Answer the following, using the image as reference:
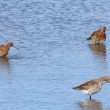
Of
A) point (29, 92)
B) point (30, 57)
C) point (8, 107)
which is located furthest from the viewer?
point (30, 57)

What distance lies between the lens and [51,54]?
64.8 feet

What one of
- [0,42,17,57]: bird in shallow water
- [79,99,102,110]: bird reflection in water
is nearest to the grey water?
[79,99,102,110]: bird reflection in water

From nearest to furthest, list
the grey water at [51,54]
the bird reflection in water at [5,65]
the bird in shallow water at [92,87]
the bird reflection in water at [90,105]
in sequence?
the bird reflection in water at [90,105] < the grey water at [51,54] < the bird in shallow water at [92,87] < the bird reflection in water at [5,65]

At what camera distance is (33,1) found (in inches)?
1245

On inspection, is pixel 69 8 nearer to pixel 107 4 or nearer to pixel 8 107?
pixel 107 4

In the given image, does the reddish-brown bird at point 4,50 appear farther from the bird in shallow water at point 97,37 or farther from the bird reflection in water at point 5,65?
the bird in shallow water at point 97,37

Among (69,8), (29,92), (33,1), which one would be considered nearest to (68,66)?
(29,92)

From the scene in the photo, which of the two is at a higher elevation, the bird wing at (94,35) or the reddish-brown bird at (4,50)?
the bird wing at (94,35)

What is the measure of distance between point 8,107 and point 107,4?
1681cm

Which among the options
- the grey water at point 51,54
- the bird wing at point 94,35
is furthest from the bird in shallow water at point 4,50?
the bird wing at point 94,35

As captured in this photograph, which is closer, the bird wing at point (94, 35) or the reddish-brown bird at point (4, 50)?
the reddish-brown bird at point (4, 50)

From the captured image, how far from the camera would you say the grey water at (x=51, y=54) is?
587 inches

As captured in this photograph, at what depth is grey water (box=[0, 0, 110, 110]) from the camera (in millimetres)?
14914

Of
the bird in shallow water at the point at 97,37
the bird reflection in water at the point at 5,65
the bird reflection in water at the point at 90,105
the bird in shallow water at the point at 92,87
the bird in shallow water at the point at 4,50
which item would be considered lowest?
the bird reflection in water at the point at 90,105
